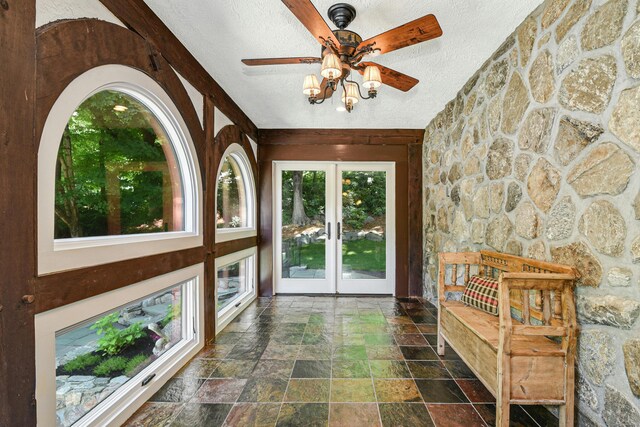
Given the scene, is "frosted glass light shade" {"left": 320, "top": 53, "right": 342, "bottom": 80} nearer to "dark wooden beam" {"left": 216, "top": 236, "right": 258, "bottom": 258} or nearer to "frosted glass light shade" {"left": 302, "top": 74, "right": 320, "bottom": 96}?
"frosted glass light shade" {"left": 302, "top": 74, "right": 320, "bottom": 96}

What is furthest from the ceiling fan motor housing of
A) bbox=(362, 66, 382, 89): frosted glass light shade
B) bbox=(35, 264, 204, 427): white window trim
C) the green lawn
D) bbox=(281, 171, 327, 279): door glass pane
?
the green lawn

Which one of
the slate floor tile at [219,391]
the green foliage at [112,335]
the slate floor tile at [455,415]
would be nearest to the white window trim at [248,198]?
the green foliage at [112,335]

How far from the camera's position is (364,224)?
477cm

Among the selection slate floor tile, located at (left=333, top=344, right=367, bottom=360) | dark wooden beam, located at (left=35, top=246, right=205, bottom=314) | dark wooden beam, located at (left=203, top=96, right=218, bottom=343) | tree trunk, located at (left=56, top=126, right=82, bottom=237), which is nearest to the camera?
dark wooden beam, located at (left=35, top=246, right=205, bottom=314)

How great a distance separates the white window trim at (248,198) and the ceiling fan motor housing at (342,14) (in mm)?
1887

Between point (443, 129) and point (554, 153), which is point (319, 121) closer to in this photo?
point (443, 129)

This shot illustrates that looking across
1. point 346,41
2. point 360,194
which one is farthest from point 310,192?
point 346,41

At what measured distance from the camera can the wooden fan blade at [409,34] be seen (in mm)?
1655

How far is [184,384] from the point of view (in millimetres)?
2230

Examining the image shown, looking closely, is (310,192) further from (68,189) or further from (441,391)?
(68,189)

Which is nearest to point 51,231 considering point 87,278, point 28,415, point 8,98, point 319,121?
point 87,278

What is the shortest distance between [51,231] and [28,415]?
789mm

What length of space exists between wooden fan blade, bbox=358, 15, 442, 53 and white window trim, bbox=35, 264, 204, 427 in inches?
85.2

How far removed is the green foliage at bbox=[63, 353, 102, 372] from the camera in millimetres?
1554
